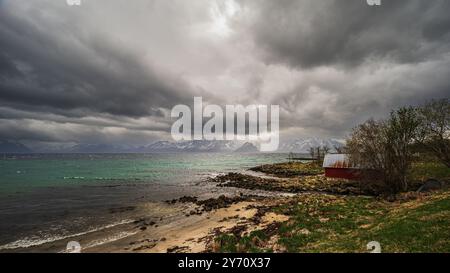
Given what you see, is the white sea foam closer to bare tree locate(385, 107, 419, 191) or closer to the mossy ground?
the mossy ground

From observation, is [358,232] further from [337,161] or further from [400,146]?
[337,161]

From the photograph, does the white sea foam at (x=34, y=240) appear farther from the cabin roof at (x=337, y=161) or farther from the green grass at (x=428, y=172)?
the cabin roof at (x=337, y=161)

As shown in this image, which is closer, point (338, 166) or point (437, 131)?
point (437, 131)

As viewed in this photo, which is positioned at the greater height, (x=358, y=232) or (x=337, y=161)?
(x=337, y=161)

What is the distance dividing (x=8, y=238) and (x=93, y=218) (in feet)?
26.3

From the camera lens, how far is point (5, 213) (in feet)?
103

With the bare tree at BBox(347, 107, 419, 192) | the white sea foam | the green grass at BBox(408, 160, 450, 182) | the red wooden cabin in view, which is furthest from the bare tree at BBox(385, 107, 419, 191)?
the white sea foam

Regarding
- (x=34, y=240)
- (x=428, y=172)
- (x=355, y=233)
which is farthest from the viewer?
(x=428, y=172)

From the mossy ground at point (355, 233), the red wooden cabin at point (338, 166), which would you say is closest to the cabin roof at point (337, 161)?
the red wooden cabin at point (338, 166)

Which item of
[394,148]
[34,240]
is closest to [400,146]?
[394,148]

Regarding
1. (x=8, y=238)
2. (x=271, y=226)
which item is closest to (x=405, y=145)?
(x=271, y=226)

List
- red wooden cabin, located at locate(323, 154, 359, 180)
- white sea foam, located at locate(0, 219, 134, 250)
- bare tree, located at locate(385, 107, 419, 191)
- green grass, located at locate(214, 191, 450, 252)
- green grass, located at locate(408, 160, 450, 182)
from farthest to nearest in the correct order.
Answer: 1. red wooden cabin, located at locate(323, 154, 359, 180)
2. green grass, located at locate(408, 160, 450, 182)
3. bare tree, located at locate(385, 107, 419, 191)
4. white sea foam, located at locate(0, 219, 134, 250)
5. green grass, located at locate(214, 191, 450, 252)

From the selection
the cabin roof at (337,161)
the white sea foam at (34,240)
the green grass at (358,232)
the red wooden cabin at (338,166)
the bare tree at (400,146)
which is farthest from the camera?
the cabin roof at (337,161)
